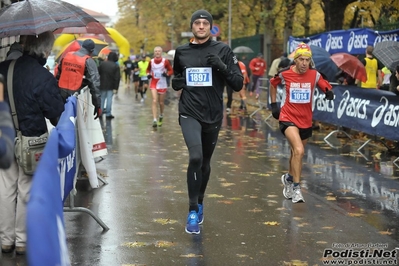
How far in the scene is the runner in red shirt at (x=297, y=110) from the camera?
909cm

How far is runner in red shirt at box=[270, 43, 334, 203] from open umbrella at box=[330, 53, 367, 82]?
7.02 metres

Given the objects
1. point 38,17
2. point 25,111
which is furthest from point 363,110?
point 25,111

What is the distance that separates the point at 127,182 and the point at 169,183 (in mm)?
591

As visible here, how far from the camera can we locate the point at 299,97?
30.3 ft

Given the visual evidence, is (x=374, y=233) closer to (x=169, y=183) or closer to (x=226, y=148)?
(x=169, y=183)

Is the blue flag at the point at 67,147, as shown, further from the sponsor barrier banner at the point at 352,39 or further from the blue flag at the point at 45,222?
the sponsor barrier banner at the point at 352,39

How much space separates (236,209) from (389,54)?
5.89 meters

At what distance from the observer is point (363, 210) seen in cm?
861

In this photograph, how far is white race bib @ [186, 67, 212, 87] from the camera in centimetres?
738

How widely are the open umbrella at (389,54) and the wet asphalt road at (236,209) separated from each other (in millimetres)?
1651

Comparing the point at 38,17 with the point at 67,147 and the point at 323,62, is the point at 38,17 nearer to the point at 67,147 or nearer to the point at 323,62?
the point at 67,147

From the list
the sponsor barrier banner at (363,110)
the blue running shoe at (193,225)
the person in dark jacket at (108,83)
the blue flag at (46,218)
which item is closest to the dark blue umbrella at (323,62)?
→ the sponsor barrier banner at (363,110)

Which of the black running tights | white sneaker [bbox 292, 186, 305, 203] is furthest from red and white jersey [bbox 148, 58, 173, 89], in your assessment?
the black running tights

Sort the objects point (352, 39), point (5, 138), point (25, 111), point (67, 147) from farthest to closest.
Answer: point (352, 39)
point (25, 111)
point (67, 147)
point (5, 138)
